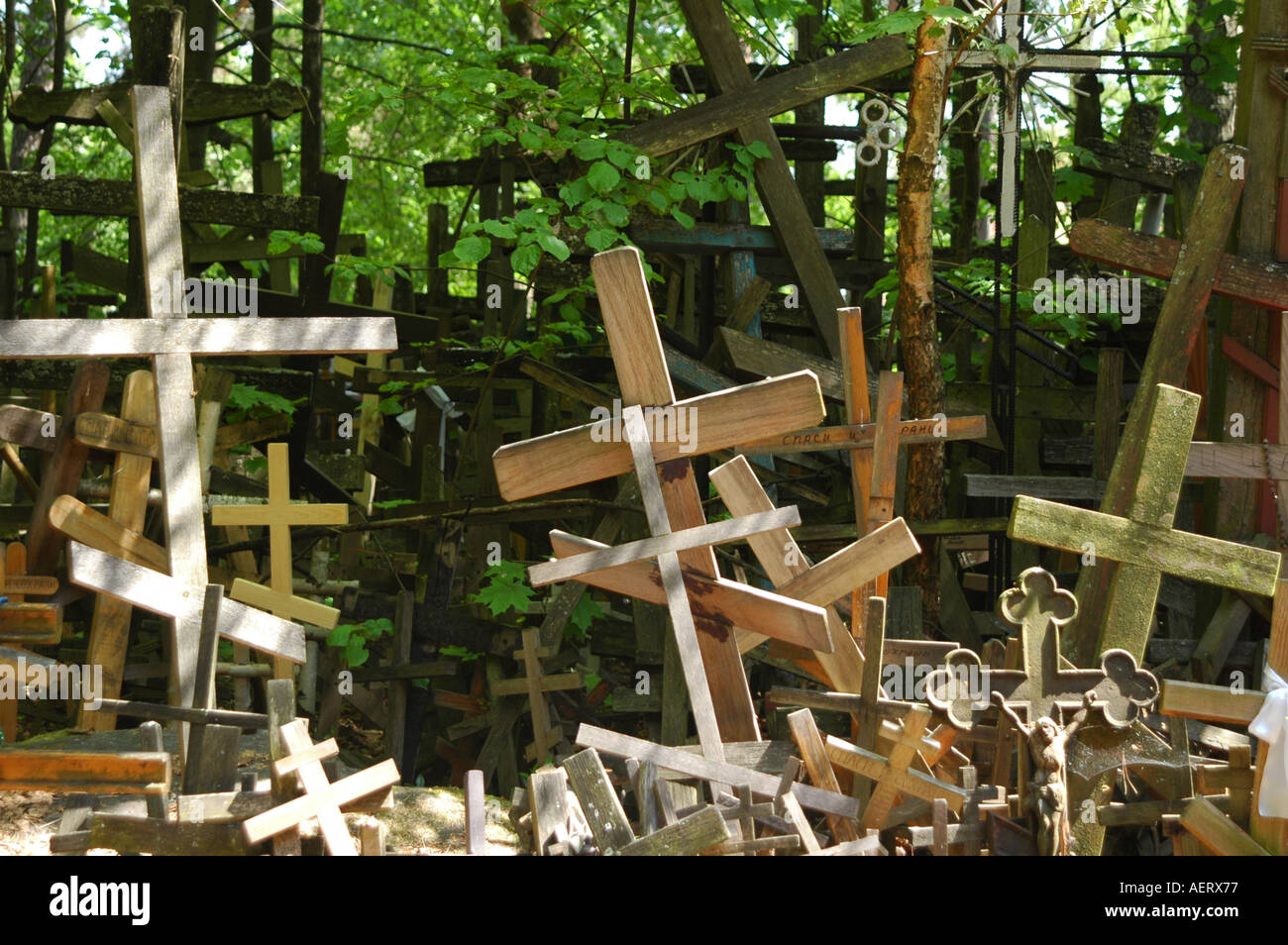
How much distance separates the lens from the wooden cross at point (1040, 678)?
4.09 m

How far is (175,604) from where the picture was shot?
452cm

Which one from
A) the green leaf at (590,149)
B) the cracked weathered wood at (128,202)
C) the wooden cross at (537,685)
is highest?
the green leaf at (590,149)

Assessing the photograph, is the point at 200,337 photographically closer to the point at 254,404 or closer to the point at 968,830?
the point at 968,830

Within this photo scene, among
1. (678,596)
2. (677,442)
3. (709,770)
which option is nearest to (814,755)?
(709,770)

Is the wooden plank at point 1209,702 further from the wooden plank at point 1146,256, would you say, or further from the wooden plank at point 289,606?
the wooden plank at point 289,606

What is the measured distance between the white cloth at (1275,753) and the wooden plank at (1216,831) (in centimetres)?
12

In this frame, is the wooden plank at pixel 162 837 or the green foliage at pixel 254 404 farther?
the green foliage at pixel 254 404

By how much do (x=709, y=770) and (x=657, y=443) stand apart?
3.91 feet

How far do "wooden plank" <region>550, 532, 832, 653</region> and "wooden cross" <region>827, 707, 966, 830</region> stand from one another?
1.30 feet

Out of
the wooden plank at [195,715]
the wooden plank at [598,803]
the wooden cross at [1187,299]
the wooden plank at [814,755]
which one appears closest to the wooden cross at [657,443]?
the wooden plank at [814,755]

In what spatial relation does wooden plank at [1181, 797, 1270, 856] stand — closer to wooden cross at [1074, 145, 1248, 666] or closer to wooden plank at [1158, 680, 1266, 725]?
wooden plank at [1158, 680, 1266, 725]

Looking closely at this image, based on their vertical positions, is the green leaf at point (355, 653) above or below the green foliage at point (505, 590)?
below

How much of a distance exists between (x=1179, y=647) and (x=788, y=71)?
4731mm
